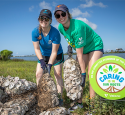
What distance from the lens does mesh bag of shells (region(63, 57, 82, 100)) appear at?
285 cm

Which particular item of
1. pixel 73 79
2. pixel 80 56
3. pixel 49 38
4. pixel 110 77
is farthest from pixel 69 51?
pixel 110 77

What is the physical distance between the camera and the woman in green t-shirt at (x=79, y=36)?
8.39 ft

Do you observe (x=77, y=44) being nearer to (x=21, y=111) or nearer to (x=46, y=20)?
(x=46, y=20)

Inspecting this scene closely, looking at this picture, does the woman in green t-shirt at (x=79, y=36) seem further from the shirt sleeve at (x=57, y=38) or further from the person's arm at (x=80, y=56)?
the shirt sleeve at (x=57, y=38)

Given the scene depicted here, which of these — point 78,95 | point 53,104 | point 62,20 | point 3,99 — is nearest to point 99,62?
point 78,95

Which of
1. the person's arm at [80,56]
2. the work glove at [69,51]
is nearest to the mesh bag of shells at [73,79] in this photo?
the person's arm at [80,56]

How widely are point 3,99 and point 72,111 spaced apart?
82.2 inches

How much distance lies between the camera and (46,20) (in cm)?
290

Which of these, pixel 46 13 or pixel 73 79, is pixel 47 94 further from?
pixel 46 13

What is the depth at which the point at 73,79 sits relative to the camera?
2846 mm

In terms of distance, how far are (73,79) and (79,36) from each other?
1.03m

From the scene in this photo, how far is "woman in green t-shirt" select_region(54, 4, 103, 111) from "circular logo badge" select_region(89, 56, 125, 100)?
40 cm

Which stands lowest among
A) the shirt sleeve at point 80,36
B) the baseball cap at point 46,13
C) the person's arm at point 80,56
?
the person's arm at point 80,56

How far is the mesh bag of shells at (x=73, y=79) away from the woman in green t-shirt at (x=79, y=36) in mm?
144
